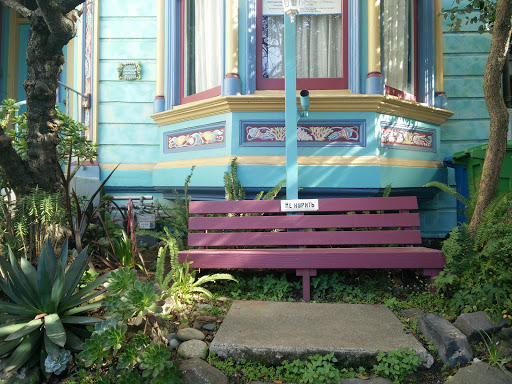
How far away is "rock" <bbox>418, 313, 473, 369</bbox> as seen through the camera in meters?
2.64

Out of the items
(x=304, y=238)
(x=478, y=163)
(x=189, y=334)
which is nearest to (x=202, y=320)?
(x=189, y=334)

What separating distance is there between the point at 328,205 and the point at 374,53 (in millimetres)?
2079

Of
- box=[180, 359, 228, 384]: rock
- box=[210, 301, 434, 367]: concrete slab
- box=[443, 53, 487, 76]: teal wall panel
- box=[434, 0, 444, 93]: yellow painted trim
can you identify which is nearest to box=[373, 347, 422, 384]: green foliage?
box=[210, 301, 434, 367]: concrete slab

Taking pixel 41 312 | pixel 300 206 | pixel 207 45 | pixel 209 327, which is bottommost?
pixel 209 327

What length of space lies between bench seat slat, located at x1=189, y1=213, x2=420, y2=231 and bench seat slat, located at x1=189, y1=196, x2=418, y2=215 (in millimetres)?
107

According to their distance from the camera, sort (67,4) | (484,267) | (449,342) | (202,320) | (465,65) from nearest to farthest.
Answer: (449,342), (484,267), (202,320), (67,4), (465,65)

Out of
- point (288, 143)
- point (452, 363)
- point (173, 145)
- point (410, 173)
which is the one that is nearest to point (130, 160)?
point (173, 145)

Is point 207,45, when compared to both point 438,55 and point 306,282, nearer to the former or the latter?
point 438,55

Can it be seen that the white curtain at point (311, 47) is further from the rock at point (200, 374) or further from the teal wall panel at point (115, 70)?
the rock at point (200, 374)

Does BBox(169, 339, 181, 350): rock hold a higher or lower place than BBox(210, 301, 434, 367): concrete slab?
lower

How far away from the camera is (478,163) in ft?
16.6

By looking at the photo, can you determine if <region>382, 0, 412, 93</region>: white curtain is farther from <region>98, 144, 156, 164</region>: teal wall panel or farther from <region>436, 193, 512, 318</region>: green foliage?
<region>98, 144, 156, 164</region>: teal wall panel

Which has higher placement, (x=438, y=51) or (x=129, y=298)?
(x=438, y=51)

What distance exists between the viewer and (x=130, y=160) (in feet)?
21.5
